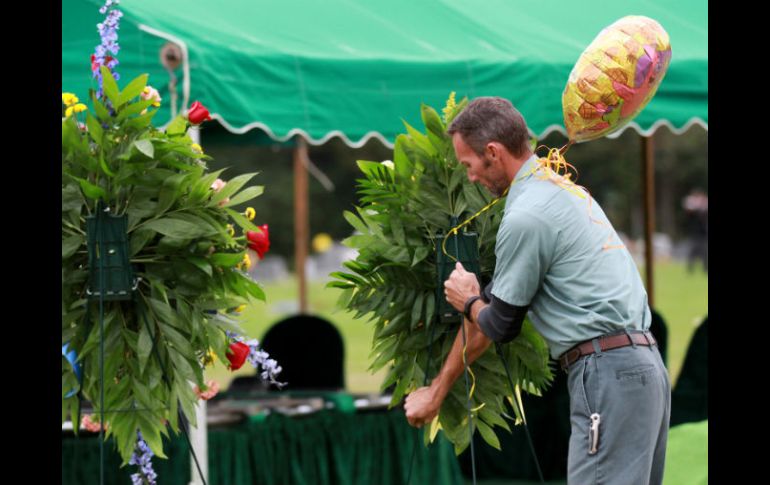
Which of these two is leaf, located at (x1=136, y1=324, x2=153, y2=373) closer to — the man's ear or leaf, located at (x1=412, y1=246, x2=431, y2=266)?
leaf, located at (x1=412, y1=246, x2=431, y2=266)

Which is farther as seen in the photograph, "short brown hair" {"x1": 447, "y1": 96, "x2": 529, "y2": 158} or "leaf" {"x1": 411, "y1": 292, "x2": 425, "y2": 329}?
"leaf" {"x1": 411, "y1": 292, "x2": 425, "y2": 329}

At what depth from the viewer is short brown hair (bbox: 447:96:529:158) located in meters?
3.21

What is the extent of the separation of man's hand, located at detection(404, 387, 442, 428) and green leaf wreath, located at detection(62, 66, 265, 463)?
1.96ft

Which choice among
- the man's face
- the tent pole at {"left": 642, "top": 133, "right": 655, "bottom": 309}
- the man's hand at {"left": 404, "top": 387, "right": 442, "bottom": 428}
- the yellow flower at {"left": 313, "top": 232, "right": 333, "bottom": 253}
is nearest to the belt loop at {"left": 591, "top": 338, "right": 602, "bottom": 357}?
the man's face

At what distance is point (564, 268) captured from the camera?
3150mm

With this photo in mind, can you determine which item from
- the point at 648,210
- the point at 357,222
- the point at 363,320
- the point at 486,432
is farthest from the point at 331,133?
the point at 363,320

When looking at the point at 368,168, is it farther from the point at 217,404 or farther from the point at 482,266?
the point at 217,404

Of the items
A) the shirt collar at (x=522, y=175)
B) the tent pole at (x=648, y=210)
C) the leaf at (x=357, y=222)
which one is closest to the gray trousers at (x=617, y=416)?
the shirt collar at (x=522, y=175)

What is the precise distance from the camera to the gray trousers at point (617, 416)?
10.1 feet

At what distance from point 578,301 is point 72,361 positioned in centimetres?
148

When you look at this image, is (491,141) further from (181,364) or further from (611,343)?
(181,364)

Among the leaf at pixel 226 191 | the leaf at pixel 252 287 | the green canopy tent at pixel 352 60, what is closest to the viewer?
the leaf at pixel 226 191

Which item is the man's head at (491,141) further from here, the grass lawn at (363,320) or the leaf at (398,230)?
the grass lawn at (363,320)
